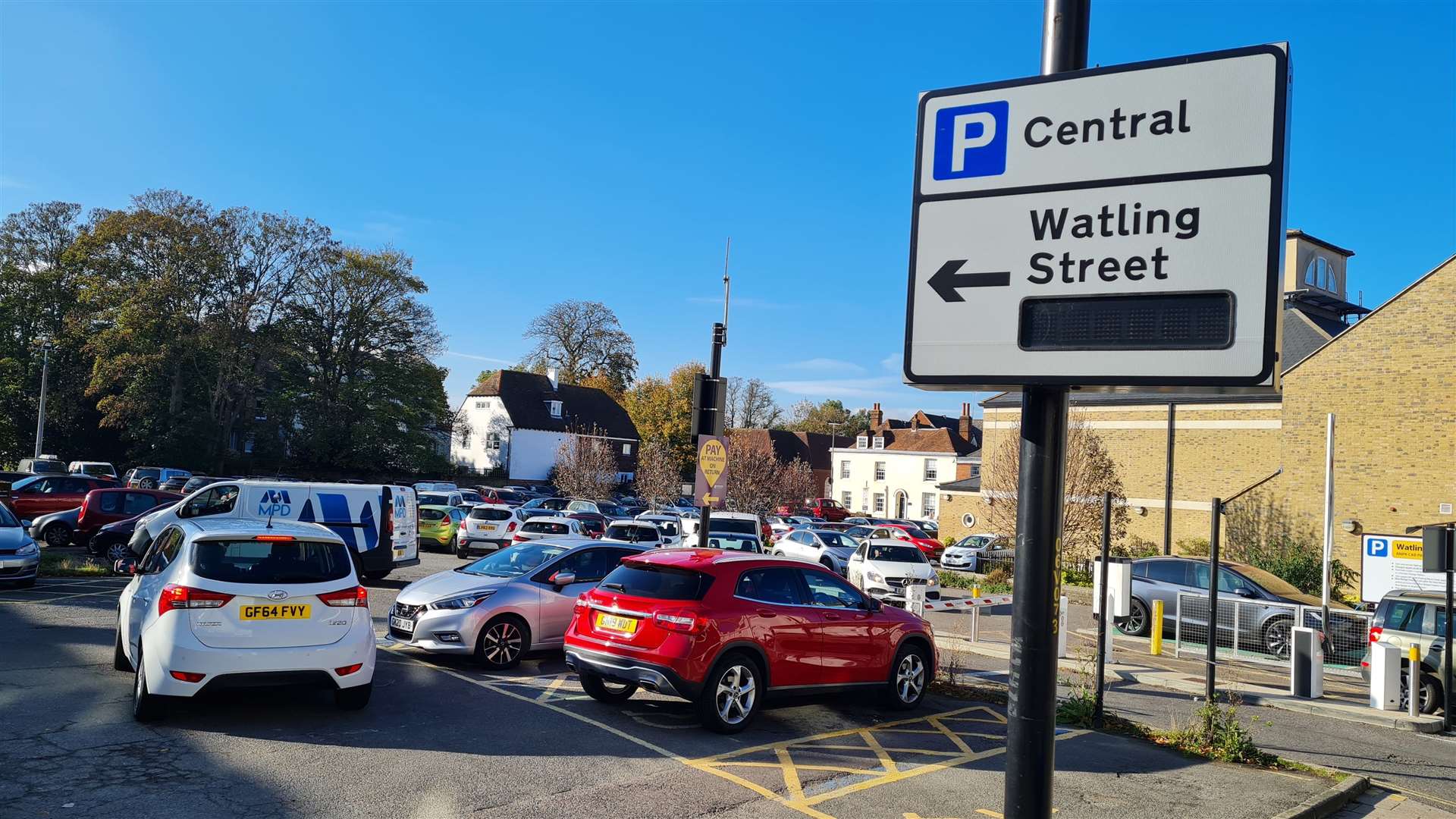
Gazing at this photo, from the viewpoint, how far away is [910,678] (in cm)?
1076

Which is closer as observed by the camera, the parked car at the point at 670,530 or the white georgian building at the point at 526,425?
the parked car at the point at 670,530

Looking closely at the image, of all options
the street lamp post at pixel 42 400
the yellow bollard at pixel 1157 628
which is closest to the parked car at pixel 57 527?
the yellow bollard at pixel 1157 628

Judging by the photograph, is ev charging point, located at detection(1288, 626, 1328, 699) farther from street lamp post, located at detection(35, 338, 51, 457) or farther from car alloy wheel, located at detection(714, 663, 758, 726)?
street lamp post, located at detection(35, 338, 51, 457)

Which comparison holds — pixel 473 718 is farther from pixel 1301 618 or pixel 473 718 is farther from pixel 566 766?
pixel 1301 618

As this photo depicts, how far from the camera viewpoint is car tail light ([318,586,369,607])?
856 centimetres

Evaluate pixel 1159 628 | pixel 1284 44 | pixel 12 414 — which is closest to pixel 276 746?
pixel 1284 44

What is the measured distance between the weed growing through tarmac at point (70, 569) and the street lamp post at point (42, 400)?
3659 centimetres

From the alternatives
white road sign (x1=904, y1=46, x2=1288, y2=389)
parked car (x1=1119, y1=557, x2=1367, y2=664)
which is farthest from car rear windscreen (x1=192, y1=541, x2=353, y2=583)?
parked car (x1=1119, y1=557, x2=1367, y2=664)

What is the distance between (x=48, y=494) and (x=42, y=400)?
29184mm

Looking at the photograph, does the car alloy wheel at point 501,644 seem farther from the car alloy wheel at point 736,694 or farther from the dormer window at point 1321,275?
the dormer window at point 1321,275

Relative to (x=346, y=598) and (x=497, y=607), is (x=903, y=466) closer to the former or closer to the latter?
(x=497, y=607)

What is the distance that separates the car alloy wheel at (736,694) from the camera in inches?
356

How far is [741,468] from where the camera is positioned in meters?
47.4

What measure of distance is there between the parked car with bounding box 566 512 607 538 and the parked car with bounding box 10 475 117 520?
41.2 feet
